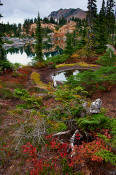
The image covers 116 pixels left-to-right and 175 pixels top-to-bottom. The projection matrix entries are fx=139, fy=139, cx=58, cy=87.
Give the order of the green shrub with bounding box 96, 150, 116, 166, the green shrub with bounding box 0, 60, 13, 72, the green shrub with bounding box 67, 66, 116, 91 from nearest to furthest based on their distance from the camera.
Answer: the green shrub with bounding box 96, 150, 116, 166
the green shrub with bounding box 67, 66, 116, 91
the green shrub with bounding box 0, 60, 13, 72

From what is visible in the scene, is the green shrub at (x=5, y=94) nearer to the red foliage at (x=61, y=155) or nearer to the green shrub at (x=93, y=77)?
the green shrub at (x=93, y=77)

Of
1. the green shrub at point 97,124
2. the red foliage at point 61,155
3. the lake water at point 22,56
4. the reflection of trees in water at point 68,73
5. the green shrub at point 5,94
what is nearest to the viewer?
the red foliage at point 61,155

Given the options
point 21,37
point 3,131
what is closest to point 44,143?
point 3,131

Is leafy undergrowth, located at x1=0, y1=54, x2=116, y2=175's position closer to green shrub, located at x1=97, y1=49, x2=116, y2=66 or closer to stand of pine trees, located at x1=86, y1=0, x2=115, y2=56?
green shrub, located at x1=97, y1=49, x2=116, y2=66

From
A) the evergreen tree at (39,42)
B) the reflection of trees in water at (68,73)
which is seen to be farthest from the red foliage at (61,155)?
the evergreen tree at (39,42)

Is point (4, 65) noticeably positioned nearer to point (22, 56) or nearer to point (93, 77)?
point (93, 77)

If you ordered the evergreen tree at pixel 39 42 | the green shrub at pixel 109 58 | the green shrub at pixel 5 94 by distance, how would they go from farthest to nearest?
the evergreen tree at pixel 39 42
the green shrub at pixel 109 58
the green shrub at pixel 5 94

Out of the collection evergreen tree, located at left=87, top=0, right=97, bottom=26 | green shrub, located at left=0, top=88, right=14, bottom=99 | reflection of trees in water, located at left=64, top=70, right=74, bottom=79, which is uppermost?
evergreen tree, located at left=87, top=0, right=97, bottom=26

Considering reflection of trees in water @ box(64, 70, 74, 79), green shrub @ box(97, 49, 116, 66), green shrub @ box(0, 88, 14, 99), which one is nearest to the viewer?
green shrub @ box(0, 88, 14, 99)

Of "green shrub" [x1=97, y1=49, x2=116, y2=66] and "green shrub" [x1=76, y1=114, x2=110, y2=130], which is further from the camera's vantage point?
"green shrub" [x1=97, y1=49, x2=116, y2=66]

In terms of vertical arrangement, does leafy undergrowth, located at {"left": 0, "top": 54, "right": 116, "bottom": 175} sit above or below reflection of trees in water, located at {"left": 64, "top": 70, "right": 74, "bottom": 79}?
below

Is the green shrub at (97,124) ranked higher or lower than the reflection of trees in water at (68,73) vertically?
lower

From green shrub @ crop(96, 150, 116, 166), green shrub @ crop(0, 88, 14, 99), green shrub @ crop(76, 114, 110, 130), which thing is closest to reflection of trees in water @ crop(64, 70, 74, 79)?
green shrub @ crop(0, 88, 14, 99)

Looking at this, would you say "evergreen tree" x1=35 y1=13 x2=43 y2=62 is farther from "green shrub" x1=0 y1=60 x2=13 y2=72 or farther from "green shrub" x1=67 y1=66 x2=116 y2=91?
"green shrub" x1=67 y1=66 x2=116 y2=91
